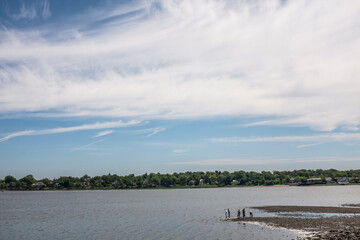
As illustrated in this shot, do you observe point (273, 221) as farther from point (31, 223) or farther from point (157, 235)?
point (31, 223)

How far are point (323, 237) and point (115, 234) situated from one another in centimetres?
3788

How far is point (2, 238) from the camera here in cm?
6203

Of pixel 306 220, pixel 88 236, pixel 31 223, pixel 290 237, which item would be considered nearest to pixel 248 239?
pixel 290 237

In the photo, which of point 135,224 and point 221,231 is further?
point 135,224

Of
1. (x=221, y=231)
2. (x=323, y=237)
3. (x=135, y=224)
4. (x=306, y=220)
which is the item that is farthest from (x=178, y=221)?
(x=323, y=237)

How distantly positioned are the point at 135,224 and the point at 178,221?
35.6ft

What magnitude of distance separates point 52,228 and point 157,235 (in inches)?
1062

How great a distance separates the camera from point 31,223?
8131cm

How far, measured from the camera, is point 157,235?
61.4 meters

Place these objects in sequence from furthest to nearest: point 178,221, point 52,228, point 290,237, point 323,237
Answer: point 178,221
point 52,228
point 290,237
point 323,237

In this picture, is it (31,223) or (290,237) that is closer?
(290,237)

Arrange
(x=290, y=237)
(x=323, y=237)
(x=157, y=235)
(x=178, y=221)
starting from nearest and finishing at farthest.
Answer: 1. (x=323, y=237)
2. (x=290, y=237)
3. (x=157, y=235)
4. (x=178, y=221)

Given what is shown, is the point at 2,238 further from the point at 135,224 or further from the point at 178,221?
the point at 178,221

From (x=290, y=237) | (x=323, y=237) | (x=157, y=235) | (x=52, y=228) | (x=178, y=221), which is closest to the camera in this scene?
→ (x=323, y=237)
